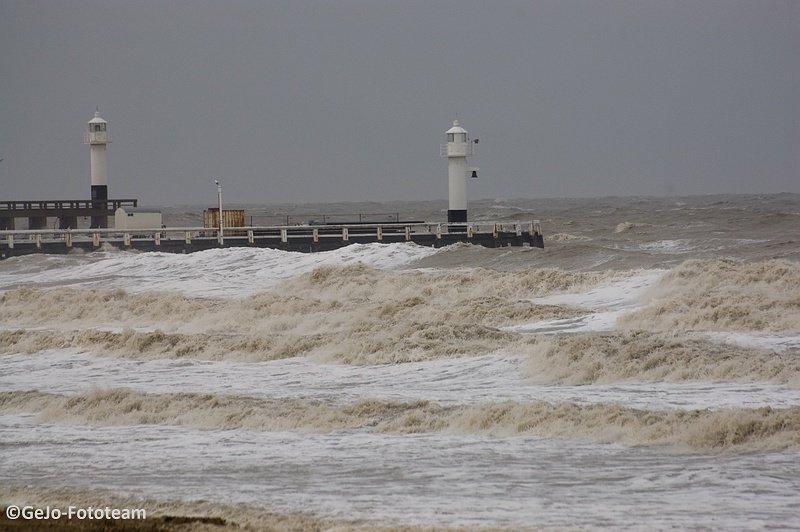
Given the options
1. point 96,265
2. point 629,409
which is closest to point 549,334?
point 629,409

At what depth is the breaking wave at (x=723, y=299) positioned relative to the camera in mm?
18469

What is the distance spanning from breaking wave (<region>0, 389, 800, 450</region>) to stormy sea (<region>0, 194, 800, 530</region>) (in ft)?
0.12

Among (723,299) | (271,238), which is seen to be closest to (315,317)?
(723,299)

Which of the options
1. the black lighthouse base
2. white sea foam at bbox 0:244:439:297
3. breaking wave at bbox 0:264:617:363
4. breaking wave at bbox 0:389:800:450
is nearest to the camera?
breaking wave at bbox 0:389:800:450

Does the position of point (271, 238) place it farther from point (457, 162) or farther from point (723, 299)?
A: point (723, 299)

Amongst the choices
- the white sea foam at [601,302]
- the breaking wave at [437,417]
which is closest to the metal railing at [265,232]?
the white sea foam at [601,302]

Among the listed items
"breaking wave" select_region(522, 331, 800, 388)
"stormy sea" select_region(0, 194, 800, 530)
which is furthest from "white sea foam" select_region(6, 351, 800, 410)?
"breaking wave" select_region(522, 331, 800, 388)

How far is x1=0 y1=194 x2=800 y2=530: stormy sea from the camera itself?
368 inches

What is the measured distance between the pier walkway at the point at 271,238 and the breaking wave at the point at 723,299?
1688cm

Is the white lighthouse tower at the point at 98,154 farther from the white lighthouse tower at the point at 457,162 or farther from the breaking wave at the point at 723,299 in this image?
the breaking wave at the point at 723,299

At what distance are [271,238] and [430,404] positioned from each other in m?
27.8

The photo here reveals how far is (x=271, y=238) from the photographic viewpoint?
40.5 meters

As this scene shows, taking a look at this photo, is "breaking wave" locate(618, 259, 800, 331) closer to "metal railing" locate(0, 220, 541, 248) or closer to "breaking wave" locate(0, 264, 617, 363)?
"breaking wave" locate(0, 264, 617, 363)

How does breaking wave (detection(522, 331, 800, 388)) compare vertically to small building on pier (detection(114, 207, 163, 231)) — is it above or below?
below
